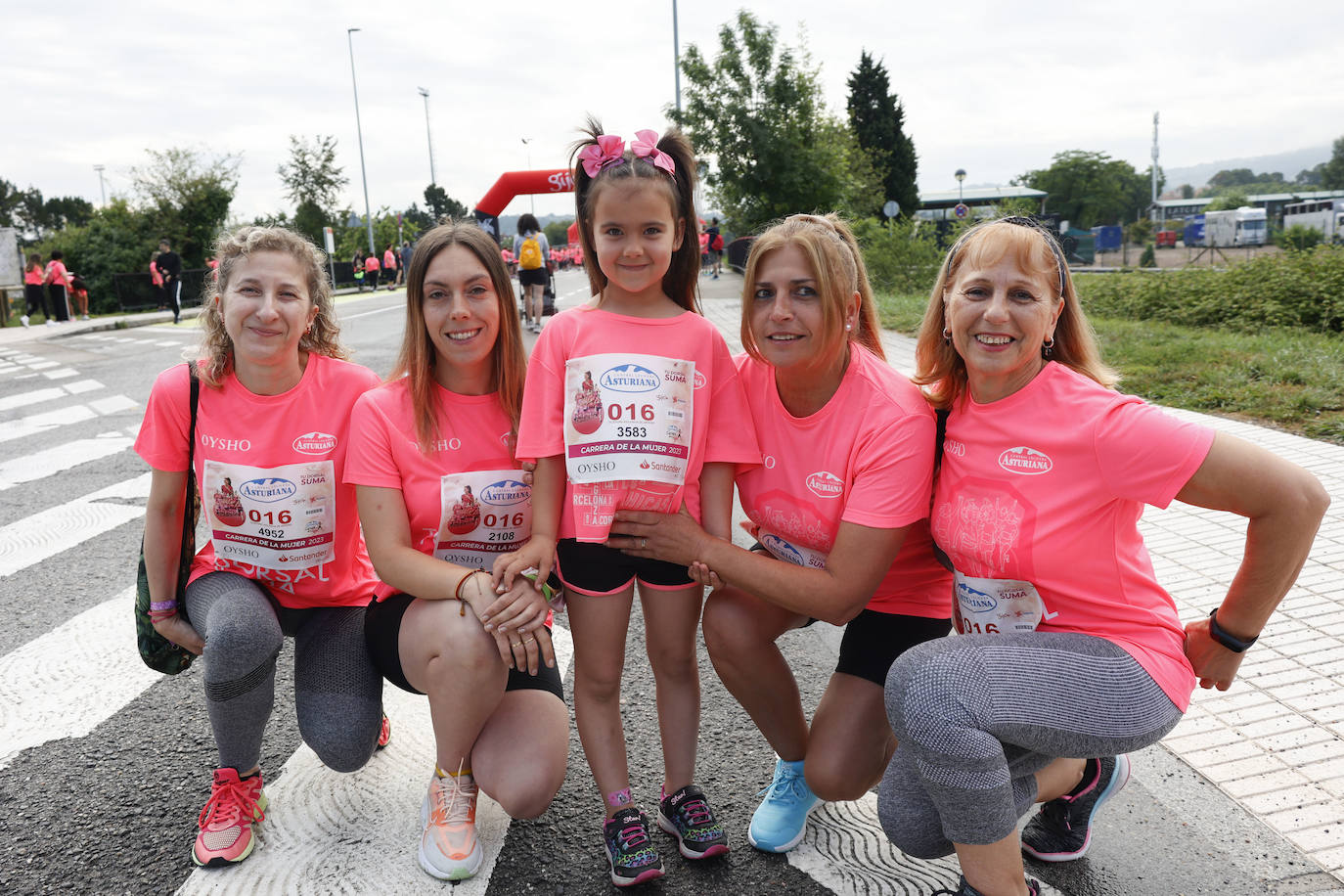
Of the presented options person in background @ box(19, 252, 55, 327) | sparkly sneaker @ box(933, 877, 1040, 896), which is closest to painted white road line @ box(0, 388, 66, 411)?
sparkly sneaker @ box(933, 877, 1040, 896)

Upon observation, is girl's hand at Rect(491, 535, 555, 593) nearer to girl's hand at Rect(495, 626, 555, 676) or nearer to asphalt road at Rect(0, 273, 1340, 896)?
girl's hand at Rect(495, 626, 555, 676)

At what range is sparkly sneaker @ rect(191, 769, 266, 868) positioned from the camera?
Answer: 2480 millimetres

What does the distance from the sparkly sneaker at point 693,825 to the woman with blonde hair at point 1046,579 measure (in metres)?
0.50

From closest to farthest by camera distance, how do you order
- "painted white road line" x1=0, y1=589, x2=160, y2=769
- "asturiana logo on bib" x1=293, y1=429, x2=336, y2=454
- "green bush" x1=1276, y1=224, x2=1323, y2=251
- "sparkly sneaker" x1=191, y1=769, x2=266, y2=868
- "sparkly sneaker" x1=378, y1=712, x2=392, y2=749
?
1. "sparkly sneaker" x1=191, y1=769, x2=266, y2=868
2. "asturiana logo on bib" x1=293, y1=429, x2=336, y2=454
3. "sparkly sneaker" x1=378, y1=712, x2=392, y2=749
4. "painted white road line" x1=0, y1=589, x2=160, y2=769
5. "green bush" x1=1276, y1=224, x2=1323, y2=251

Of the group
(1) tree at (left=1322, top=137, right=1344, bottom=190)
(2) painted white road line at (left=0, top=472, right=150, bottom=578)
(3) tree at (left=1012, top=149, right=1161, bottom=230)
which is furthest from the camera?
(1) tree at (left=1322, top=137, right=1344, bottom=190)

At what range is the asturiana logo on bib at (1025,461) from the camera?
2.24 metres

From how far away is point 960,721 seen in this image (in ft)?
6.72

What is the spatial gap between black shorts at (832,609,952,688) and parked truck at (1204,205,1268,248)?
198ft

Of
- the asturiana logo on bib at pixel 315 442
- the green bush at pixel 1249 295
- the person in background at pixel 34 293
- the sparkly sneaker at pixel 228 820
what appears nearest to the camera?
the sparkly sneaker at pixel 228 820

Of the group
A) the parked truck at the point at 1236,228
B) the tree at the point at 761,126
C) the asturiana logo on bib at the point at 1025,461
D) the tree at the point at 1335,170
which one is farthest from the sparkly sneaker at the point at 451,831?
the tree at the point at 1335,170

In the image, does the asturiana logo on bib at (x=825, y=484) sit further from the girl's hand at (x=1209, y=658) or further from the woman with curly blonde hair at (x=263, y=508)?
the woman with curly blonde hair at (x=263, y=508)

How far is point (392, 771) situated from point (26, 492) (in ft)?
17.3

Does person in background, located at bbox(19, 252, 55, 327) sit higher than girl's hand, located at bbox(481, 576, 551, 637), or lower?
higher

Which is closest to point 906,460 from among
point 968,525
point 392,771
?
point 968,525
